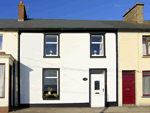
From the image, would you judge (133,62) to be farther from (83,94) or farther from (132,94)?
(83,94)

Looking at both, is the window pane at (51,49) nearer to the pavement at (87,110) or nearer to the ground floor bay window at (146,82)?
the pavement at (87,110)

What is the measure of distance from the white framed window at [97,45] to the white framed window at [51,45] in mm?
2648

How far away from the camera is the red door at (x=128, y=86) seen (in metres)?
12.6

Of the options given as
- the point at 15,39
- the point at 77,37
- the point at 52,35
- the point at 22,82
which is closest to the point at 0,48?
the point at 15,39

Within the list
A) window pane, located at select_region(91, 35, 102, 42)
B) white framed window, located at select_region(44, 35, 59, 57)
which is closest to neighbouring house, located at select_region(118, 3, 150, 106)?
window pane, located at select_region(91, 35, 102, 42)

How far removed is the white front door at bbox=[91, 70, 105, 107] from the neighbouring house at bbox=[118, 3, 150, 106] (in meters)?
1.22

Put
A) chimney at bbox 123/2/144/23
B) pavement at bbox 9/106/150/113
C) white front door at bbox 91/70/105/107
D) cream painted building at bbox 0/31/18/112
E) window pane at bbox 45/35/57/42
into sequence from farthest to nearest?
chimney at bbox 123/2/144/23 < window pane at bbox 45/35/57/42 < white front door at bbox 91/70/105/107 < pavement at bbox 9/106/150/113 < cream painted building at bbox 0/31/18/112

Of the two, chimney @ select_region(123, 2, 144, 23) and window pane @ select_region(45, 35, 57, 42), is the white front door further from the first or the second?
chimney @ select_region(123, 2, 144, 23)

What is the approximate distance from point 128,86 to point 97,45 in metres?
3.75

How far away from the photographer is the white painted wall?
11992mm

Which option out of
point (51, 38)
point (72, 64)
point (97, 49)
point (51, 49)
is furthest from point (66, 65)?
point (97, 49)

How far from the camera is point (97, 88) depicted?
488 inches

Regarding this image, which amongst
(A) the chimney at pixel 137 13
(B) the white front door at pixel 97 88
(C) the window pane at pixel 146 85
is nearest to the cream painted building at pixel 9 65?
(B) the white front door at pixel 97 88

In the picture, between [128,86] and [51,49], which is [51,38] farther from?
[128,86]
